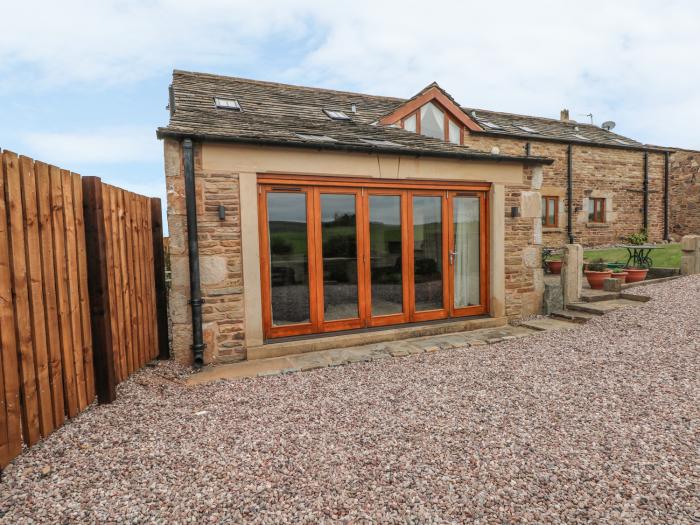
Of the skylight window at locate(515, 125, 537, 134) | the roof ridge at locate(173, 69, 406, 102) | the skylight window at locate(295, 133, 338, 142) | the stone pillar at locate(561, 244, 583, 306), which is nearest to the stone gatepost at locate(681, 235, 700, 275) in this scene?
the stone pillar at locate(561, 244, 583, 306)

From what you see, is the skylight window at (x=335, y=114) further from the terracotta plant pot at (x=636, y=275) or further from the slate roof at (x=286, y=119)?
the terracotta plant pot at (x=636, y=275)

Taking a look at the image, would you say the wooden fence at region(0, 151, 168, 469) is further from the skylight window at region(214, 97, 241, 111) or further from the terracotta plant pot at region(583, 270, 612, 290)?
the terracotta plant pot at region(583, 270, 612, 290)

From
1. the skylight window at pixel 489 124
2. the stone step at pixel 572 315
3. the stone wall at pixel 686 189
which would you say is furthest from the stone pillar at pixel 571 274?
the stone wall at pixel 686 189

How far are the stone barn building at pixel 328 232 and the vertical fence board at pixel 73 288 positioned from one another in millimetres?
1450

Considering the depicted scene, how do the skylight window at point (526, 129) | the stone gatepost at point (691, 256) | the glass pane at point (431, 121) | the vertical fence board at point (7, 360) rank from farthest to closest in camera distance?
the skylight window at point (526, 129), the glass pane at point (431, 121), the stone gatepost at point (691, 256), the vertical fence board at point (7, 360)

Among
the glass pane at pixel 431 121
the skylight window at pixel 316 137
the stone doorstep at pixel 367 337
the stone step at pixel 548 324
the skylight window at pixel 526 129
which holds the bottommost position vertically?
the stone step at pixel 548 324

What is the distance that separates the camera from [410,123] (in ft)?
32.7

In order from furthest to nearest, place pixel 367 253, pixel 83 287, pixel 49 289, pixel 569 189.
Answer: pixel 569 189 < pixel 367 253 < pixel 83 287 < pixel 49 289

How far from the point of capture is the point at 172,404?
11.7 feet

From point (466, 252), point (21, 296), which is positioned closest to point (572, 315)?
point (466, 252)

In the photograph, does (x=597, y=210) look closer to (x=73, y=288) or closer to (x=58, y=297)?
(x=73, y=288)

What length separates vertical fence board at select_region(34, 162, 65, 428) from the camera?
2.75m

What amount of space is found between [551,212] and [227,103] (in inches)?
515

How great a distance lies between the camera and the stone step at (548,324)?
6047 mm
